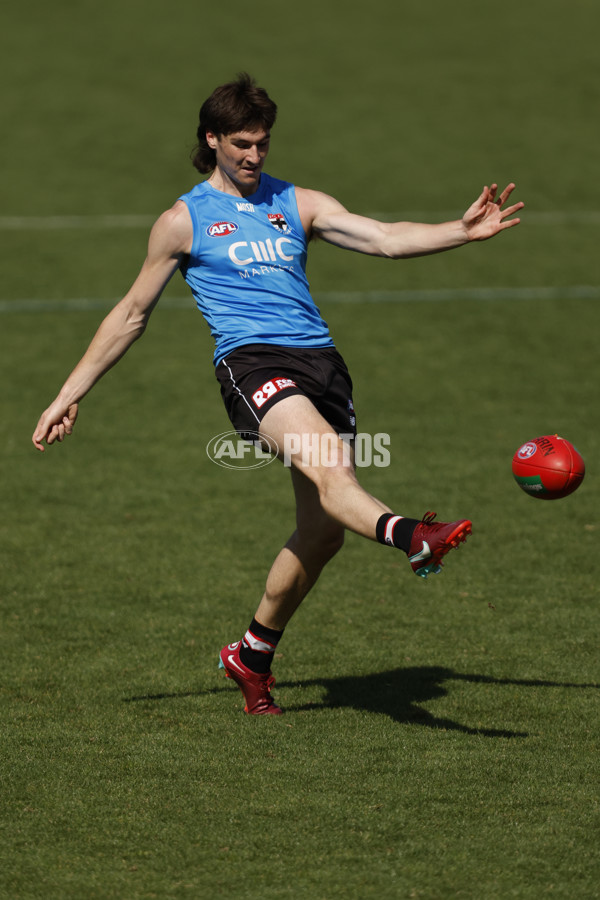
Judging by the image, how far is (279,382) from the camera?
538 centimetres

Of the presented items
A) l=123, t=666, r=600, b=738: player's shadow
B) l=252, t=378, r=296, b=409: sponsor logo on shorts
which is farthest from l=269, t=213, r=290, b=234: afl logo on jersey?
l=123, t=666, r=600, b=738: player's shadow

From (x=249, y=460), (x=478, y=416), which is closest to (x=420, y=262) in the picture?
(x=478, y=416)

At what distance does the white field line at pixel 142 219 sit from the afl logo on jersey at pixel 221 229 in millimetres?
12939

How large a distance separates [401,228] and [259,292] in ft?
2.33

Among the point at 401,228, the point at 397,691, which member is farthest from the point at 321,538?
the point at 401,228

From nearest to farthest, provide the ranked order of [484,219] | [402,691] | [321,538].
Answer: [484,219] → [321,538] → [402,691]

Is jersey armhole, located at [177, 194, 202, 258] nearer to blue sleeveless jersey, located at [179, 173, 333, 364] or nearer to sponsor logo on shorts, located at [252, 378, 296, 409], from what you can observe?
blue sleeveless jersey, located at [179, 173, 333, 364]

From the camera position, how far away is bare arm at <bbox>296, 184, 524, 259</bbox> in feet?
18.0

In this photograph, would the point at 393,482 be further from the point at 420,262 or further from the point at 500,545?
the point at 420,262

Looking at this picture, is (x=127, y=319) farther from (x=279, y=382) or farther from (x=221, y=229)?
(x=279, y=382)

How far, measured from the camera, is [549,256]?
55.4 feet

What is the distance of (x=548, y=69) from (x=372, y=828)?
81.8 feet

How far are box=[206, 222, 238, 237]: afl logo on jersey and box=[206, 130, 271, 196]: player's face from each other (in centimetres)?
21

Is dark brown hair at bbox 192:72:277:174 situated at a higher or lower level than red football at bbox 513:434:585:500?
higher
